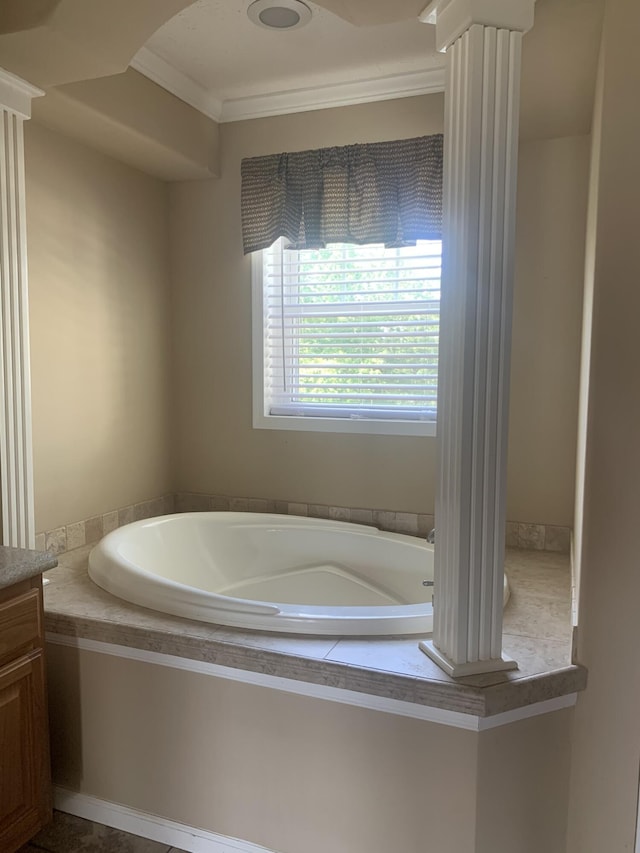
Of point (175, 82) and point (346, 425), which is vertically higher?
point (175, 82)

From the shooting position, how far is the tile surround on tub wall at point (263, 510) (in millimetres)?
2619

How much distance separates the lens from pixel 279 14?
7.23 ft

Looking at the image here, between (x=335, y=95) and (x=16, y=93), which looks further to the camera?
(x=335, y=95)

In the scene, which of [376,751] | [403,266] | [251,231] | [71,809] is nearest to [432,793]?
[376,751]

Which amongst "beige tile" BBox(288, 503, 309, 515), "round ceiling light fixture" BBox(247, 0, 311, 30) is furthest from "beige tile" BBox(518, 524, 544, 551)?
"round ceiling light fixture" BBox(247, 0, 311, 30)

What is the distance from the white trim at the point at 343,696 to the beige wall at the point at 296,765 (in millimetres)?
19

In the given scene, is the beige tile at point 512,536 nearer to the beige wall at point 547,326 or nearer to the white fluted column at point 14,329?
the beige wall at point 547,326

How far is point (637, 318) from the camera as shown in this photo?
1.45 metres

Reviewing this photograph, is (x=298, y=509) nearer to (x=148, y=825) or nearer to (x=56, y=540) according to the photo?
(x=56, y=540)

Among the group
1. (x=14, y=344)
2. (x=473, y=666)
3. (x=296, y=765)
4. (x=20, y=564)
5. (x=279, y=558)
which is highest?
(x=14, y=344)

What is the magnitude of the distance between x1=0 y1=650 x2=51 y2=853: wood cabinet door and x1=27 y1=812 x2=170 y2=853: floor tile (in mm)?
100

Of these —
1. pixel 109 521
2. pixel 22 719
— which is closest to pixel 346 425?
pixel 109 521

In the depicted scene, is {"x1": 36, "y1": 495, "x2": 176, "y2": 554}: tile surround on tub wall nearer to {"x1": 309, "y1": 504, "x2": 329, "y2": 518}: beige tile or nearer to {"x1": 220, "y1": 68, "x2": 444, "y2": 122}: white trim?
{"x1": 309, "y1": 504, "x2": 329, "y2": 518}: beige tile

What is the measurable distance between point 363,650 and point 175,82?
7.74 feet
